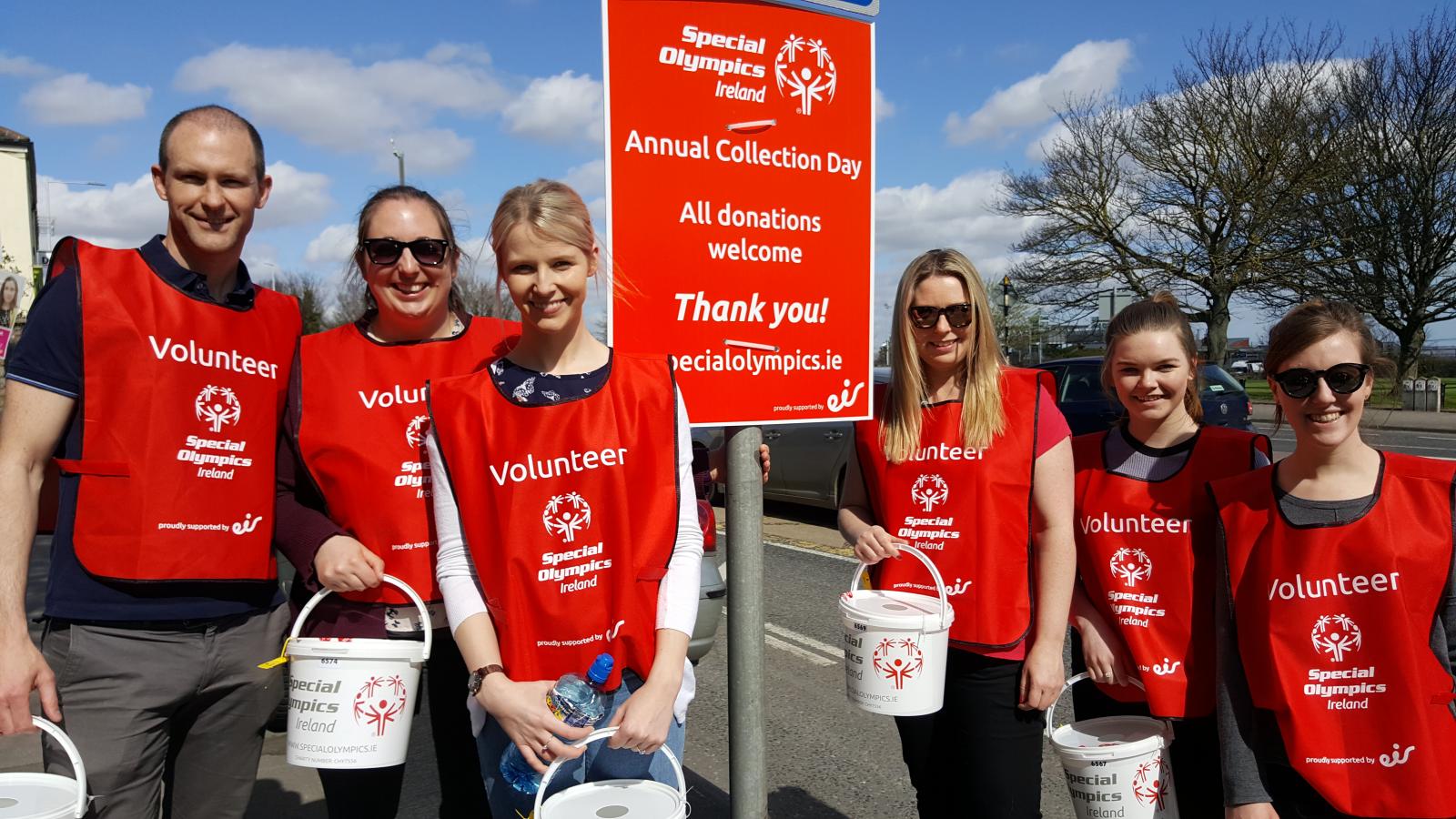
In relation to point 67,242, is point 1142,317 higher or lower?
lower

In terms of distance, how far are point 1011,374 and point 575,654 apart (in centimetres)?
130

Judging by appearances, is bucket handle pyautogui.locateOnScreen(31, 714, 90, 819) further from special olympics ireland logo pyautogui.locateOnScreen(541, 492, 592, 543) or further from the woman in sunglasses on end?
the woman in sunglasses on end

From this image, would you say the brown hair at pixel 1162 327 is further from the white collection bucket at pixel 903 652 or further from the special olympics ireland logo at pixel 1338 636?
the white collection bucket at pixel 903 652

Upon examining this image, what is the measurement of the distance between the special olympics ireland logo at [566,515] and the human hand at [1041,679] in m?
1.14

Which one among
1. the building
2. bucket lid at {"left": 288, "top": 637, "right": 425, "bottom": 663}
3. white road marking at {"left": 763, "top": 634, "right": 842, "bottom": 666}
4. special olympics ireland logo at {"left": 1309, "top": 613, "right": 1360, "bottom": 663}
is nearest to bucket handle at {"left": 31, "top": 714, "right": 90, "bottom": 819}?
bucket lid at {"left": 288, "top": 637, "right": 425, "bottom": 663}

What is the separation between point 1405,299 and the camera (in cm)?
2527

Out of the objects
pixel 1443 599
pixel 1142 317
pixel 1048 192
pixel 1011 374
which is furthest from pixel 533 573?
pixel 1048 192

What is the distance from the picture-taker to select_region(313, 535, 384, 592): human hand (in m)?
2.18

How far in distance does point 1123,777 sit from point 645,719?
1.14 m

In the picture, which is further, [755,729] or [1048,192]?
[1048,192]

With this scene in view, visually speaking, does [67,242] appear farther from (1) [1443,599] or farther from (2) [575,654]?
(1) [1443,599]

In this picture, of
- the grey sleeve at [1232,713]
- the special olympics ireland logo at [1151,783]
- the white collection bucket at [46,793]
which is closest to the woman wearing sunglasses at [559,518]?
the white collection bucket at [46,793]

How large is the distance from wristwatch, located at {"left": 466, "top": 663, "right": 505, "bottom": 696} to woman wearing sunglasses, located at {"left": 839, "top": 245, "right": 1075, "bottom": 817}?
990 millimetres

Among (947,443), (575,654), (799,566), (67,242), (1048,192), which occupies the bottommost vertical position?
(799,566)
